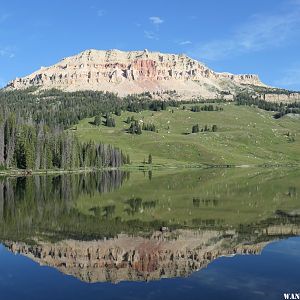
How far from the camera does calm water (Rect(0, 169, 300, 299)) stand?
25234 mm

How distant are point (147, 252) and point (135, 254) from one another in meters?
1.05

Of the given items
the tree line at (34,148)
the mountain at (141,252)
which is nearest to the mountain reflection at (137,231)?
the mountain at (141,252)

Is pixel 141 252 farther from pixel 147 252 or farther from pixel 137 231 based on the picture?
pixel 137 231

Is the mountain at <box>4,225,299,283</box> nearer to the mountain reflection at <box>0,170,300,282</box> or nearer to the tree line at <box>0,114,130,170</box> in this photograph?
the mountain reflection at <box>0,170,300,282</box>

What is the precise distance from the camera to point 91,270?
93.7 feet

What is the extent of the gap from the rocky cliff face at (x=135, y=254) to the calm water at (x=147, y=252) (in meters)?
0.06

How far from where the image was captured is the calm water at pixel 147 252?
2523 centimetres

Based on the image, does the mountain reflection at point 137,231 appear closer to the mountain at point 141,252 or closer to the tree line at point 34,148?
the mountain at point 141,252

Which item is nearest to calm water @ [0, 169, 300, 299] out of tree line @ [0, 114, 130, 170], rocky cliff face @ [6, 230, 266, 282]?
rocky cliff face @ [6, 230, 266, 282]

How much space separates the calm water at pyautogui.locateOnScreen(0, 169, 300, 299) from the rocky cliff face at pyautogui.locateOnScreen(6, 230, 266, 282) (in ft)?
0.21

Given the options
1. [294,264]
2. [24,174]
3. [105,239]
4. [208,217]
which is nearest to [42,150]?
[24,174]

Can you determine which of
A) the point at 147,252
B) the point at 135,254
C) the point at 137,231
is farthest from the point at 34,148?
the point at 135,254

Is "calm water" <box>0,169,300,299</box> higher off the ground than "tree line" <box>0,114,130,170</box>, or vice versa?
"tree line" <box>0,114,130,170</box>

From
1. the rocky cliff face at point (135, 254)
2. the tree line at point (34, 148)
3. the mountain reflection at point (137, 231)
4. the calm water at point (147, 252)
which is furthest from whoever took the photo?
the tree line at point (34, 148)
